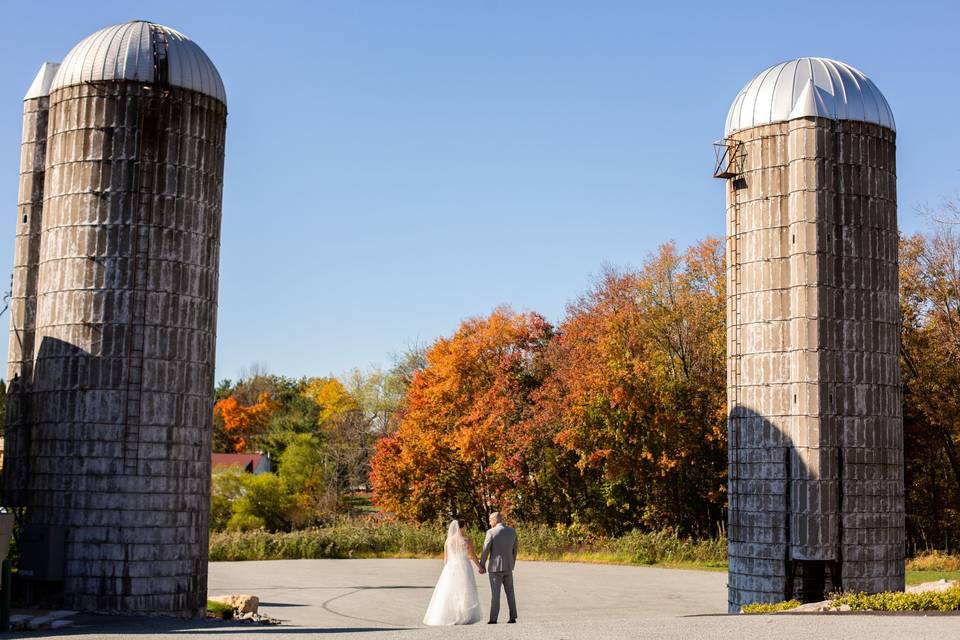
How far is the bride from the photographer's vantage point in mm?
17719

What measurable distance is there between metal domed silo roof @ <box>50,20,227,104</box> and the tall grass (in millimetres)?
22137

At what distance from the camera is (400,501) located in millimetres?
49500

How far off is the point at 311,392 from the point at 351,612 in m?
74.6

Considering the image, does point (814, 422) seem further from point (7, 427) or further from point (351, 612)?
point (7, 427)

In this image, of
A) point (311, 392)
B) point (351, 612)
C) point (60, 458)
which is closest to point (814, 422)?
point (351, 612)

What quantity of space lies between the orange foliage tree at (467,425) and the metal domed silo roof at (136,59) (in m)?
27.5

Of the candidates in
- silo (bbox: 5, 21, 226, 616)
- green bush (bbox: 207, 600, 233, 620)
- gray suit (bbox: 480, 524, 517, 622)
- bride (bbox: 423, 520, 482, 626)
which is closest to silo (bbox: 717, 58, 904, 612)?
bride (bbox: 423, 520, 482, 626)

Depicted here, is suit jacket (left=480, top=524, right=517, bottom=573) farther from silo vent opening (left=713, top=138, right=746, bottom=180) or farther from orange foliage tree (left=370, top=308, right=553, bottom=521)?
orange foliage tree (left=370, top=308, right=553, bottom=521)

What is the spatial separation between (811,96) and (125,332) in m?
15.3

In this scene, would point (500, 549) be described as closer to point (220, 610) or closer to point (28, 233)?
point (220, 610)

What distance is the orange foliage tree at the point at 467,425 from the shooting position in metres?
47.1

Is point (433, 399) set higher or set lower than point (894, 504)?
higher

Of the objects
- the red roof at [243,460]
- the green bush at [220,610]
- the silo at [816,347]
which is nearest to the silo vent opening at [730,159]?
the silo at [816,347]

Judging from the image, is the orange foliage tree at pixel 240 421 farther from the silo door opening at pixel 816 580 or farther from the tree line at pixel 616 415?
the silo door opening at pixel 816 580
